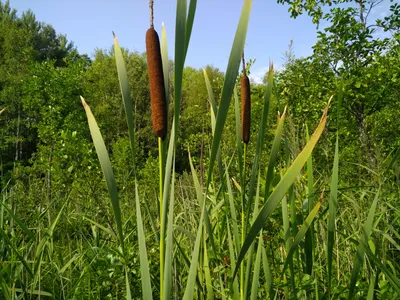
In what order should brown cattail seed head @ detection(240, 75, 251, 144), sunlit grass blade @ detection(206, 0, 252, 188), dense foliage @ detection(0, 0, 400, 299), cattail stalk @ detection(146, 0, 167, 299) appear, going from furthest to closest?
dense foliage @ detection(0, 0, 400, 299), brown cattail seed head @ detection(240, 75, 251, 144), cattail stalk @ detection(146, 0, 167, 299), sunlit grass blade @ detection(206, 0, 252, 188)

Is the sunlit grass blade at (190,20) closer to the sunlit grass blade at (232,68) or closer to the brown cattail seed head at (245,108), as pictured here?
the sunlit grass blade at (232,68)

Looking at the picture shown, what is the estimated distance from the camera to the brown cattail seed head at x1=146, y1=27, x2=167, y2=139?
0.60 meters

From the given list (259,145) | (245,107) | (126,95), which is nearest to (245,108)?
(245,107)

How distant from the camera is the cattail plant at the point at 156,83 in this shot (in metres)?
0.60

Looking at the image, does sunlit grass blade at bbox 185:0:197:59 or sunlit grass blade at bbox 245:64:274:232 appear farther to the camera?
sunlit grass blade at bbox 245:64:274:232

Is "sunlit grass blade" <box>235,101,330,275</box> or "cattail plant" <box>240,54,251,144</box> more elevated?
"cattail plant" <box>240,54,251,144</box>

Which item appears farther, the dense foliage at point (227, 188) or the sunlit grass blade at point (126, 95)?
the dense foliage at point (227, 188)

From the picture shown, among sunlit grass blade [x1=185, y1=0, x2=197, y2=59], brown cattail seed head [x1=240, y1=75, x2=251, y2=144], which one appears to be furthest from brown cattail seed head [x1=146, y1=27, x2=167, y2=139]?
brown cattail seed head [x1=240, y1=75, x2=251, y2=144]

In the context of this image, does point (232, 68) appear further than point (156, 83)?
No

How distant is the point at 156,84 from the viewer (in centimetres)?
62

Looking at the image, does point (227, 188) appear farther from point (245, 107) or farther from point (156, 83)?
point (156, 83)

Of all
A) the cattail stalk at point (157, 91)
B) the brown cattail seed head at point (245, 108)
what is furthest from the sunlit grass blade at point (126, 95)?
the brown cattail seed head at point (245, 108)

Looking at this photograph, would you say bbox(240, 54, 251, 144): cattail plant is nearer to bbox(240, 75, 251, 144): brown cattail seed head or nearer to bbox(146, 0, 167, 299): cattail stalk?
bbox(240, 75, 251, 144): brown cattail seed head

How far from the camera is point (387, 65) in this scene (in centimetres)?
700
